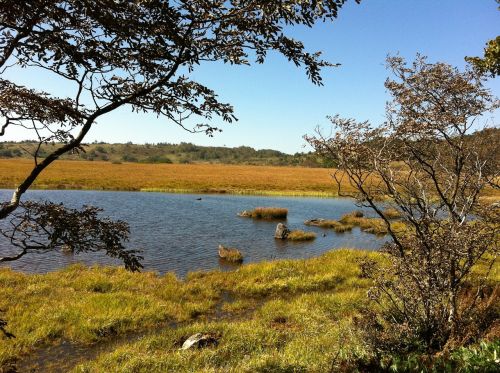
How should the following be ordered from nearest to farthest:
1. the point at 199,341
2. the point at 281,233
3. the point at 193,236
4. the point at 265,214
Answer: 1. the point at 199,341
2. the point at 193,236
3. the point at 281,233
4. the point at 265,214

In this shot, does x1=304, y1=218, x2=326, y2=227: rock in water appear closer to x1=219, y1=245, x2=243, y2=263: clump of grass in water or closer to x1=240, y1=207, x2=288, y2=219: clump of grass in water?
x1=240, y1=207, x2=288, y2=219: clump of grass in water

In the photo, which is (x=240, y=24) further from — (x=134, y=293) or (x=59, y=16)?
(x=134, y=293)

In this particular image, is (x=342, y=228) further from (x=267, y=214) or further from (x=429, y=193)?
(x=429, y=193)

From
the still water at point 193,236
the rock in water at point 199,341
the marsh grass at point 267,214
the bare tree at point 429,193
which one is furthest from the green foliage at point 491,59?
the marsh grass at point 267,214

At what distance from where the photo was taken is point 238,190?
73.6m

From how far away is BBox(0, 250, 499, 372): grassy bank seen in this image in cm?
998

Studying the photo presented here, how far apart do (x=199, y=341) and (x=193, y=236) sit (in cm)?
1999

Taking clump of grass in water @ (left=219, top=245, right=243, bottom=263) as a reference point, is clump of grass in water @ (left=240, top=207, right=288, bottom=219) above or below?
above

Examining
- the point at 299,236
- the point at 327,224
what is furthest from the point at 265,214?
the point at 299,236

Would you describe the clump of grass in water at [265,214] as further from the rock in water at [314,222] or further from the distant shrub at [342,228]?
the distant shrub at [342,228]

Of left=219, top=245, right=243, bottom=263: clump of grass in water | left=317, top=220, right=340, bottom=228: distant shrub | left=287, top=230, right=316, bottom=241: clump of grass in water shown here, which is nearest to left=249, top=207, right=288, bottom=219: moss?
left=317, top=220, right=340, bottom=228: distant shrub

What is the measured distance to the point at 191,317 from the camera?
48.2 feet

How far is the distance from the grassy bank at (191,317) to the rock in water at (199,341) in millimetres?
376

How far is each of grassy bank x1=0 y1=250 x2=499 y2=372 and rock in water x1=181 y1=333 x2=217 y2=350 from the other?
0.38 metres
